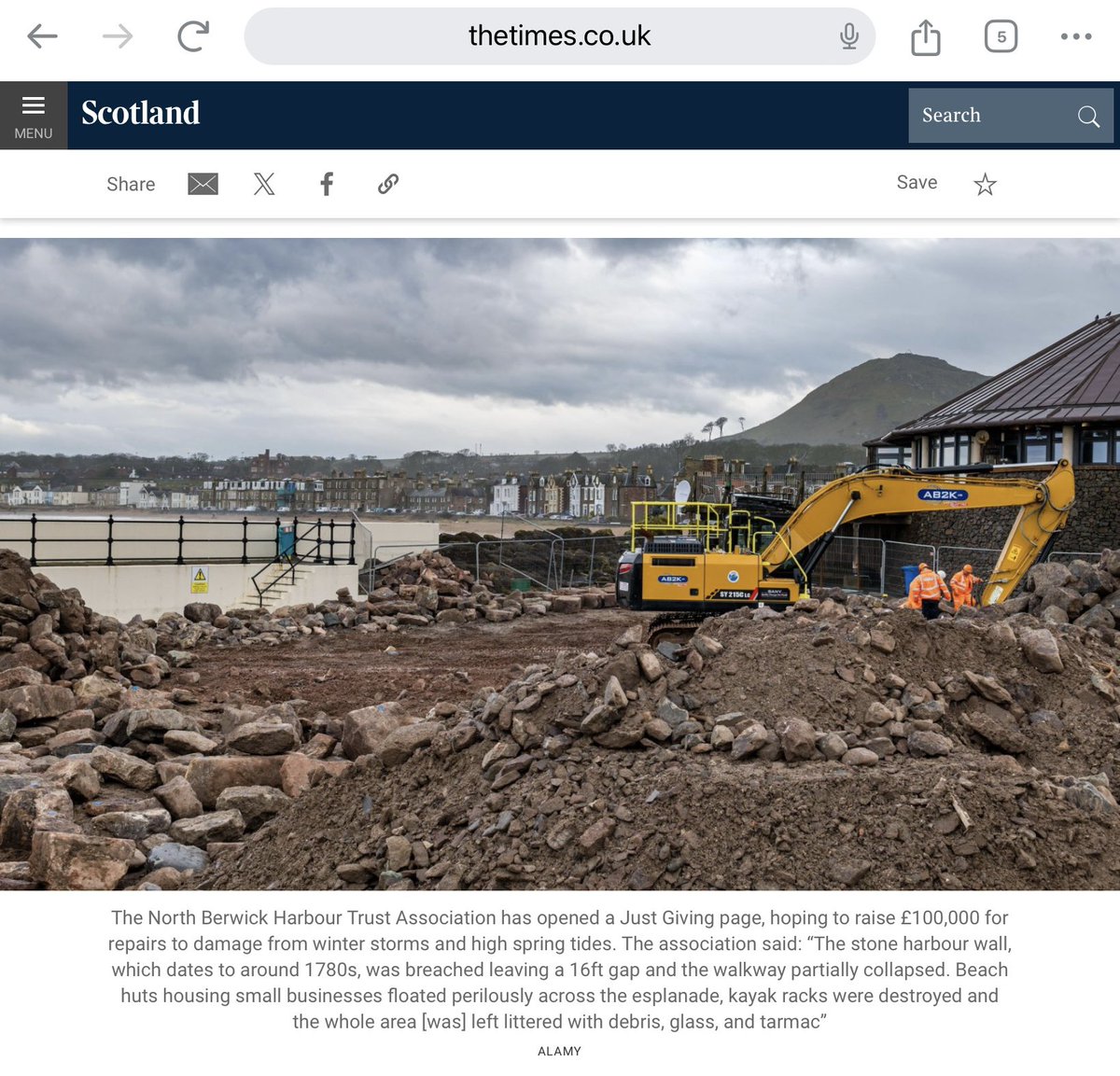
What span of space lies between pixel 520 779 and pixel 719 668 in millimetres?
1901

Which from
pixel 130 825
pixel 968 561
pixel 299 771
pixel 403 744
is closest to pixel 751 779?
pixel 403 744

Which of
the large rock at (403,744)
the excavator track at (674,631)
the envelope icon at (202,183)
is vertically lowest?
the excavator track at (674,631)

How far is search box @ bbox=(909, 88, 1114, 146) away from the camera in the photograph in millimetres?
4527

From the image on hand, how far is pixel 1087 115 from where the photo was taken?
4.54 metres

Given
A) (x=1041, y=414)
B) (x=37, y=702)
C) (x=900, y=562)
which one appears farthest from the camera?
(x=1041, y=414)

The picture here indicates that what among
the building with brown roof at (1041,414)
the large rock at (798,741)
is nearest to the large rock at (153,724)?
the large rock at (798,741)

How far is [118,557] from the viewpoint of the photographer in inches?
731

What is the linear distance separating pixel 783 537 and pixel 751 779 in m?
10.3

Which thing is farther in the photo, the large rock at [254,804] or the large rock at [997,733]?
the large rock at [254,804]

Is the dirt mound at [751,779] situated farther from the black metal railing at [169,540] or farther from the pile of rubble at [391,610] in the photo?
the black metal railing at [169,540]

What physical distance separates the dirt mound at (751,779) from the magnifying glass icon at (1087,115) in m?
3.60

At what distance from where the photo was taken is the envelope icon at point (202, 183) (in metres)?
4.81

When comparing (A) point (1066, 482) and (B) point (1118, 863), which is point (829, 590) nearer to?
(A) point (1066, 482)

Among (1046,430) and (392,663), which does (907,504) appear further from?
(1046,430)
